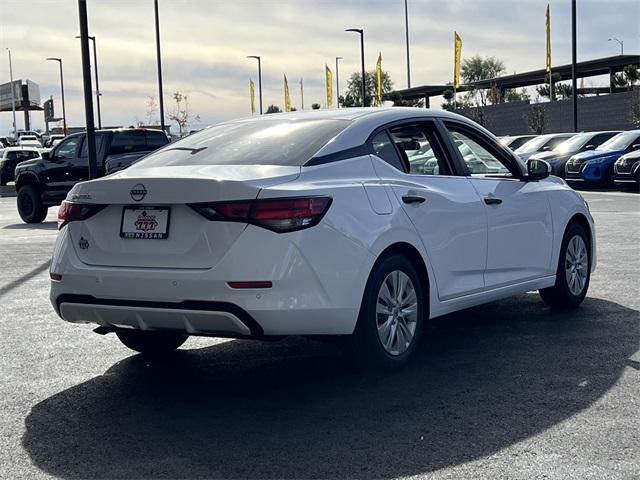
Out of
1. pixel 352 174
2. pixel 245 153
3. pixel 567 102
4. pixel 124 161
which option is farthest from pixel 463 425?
pixel 567 102

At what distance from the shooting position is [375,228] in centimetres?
559

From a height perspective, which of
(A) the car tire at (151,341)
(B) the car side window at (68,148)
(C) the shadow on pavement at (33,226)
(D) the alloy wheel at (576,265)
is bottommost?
(C) the shadow on pavement at (33,226)

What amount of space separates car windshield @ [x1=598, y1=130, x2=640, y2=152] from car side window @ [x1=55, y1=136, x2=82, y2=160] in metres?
15.1

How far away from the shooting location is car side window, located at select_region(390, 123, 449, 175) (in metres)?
6.34

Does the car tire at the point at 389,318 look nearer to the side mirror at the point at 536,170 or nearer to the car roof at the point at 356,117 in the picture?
the car roof at the point at 356,117

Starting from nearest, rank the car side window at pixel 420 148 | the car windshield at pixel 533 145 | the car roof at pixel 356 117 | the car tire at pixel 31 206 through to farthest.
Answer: the car roof at pixel 356 117
the car side window at pixel 420 148
the car tire at pixel 31 206
the car windshield at pixel 533 145

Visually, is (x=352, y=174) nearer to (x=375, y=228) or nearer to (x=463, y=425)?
(x=375, y=228)

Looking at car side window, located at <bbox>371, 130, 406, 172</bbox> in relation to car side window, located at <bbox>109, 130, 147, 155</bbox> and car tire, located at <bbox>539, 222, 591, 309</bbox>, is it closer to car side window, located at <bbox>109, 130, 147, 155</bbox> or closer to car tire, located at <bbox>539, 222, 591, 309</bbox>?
car tire, located at <bbox>539, 222, 591, 309</bbox>

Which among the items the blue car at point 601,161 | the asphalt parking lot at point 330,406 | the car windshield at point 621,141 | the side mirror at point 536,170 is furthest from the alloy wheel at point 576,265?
the car windshield at point 621,141

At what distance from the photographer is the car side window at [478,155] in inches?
275

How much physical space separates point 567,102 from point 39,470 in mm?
61383

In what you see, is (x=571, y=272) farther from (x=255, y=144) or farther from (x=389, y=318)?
(x=255, y=144)

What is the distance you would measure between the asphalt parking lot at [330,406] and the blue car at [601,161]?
2010 centimetres

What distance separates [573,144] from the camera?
98.4 feet
